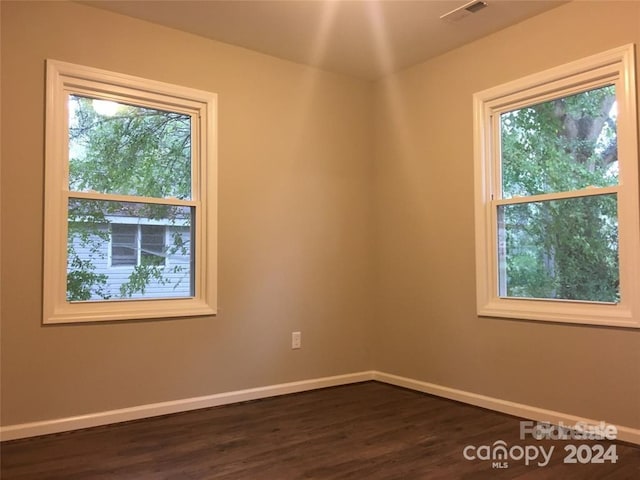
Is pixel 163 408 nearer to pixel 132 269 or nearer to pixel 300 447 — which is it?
pixel 132 269

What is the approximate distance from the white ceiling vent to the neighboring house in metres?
2.14

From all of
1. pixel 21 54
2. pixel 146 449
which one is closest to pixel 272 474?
pixel 146 449

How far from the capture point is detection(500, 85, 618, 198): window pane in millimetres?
2812

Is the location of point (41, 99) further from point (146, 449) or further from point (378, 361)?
point (378, 361)

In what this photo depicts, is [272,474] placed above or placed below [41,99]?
below

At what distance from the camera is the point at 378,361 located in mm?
4094

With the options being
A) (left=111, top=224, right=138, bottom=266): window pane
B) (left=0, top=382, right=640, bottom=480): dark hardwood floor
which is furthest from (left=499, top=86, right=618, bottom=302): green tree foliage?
(left=111, top=224, right=138, bottom=266): window pane

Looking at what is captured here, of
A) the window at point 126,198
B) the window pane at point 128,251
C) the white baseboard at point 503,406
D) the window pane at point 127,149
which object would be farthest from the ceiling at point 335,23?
the white baseboard at point 503,406

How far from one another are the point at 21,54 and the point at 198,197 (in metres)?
1.27

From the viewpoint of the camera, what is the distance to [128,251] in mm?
3127

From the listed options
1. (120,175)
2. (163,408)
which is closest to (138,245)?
(120,175)

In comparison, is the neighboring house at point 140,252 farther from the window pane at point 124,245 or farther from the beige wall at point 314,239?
the beige wall at point 314,239

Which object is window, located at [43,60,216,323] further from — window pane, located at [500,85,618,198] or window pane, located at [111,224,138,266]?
window pane, located at [500,85,618,198]

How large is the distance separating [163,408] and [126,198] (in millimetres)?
1330
